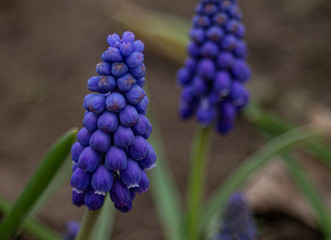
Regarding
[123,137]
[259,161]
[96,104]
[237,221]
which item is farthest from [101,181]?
[259,161]

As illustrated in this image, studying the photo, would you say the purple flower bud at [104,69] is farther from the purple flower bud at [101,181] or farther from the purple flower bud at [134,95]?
the purple flower bud at [101,181]

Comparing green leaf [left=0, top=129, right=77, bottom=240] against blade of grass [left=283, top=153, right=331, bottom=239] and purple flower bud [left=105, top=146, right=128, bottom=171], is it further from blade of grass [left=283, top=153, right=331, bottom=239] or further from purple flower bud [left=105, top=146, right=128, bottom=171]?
blade of grass [left=283, top=153, right=331, bottom=239]

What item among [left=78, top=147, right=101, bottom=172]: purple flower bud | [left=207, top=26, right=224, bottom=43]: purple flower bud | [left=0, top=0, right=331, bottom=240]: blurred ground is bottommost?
[left=78, top=147, right=101, bottom=172]: purple flower bud

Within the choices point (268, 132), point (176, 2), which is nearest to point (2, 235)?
point (268, 132)

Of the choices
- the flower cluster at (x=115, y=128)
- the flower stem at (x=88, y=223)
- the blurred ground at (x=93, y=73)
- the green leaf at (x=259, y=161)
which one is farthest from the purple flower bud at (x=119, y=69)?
the blurred ground at (x=93, y=73)

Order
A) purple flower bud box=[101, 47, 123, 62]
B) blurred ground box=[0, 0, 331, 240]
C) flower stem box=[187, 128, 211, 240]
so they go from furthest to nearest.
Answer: blurred ground box=[0, 0, 331, 240] → flower stem box=[187, 128, 211, 240] → purple flower bud box=[101, 47, 123, 62]

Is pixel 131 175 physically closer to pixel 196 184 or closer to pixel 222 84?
pixel 222 84

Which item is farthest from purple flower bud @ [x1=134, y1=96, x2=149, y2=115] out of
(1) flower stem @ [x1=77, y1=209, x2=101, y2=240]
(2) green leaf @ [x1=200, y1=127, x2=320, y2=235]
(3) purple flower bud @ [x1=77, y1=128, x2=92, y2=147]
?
(2) green leaf @ [x1=200, y1=127, x2=320, y2=235]
